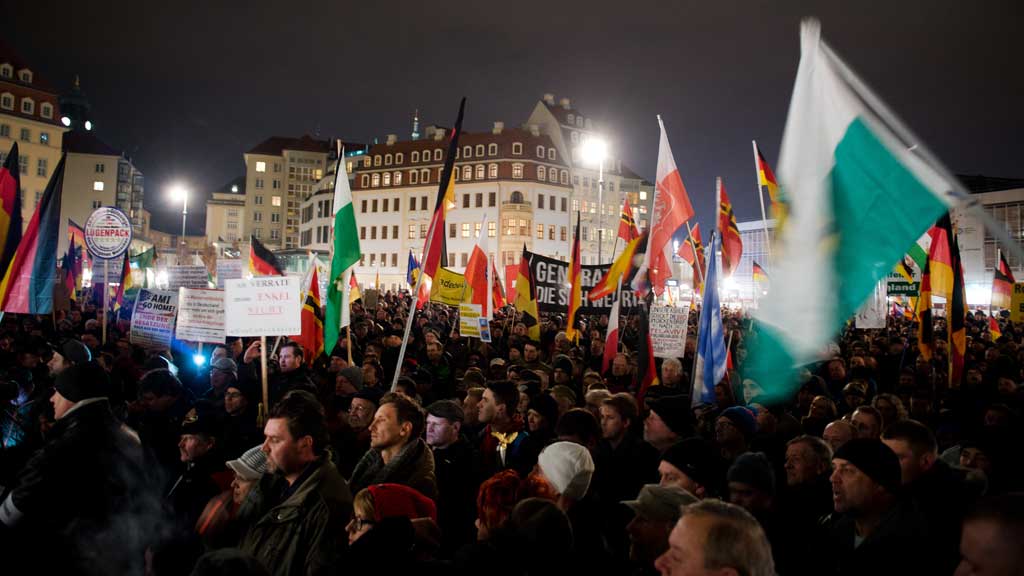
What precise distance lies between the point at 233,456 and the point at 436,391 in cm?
569

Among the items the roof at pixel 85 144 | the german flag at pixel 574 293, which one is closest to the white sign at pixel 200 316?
the german flag at pixel 574 293

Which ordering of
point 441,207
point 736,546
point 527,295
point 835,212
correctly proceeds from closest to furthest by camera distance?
1. point 736,546
2. point 835,212
3. point 441,207
4. point 527,295

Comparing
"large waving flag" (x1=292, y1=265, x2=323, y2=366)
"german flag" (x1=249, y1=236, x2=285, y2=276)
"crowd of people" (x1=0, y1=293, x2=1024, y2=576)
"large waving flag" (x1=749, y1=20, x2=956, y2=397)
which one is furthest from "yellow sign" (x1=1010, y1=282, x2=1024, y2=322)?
"german flag" (x1=249, y1=236, x2=285, y2=276)

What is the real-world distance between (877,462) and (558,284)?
11739 mm

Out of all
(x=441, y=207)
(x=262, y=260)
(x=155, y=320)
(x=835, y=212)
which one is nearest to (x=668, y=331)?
(x=441, y=207)

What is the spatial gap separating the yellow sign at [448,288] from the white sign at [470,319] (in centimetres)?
133

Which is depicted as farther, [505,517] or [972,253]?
[972,253]

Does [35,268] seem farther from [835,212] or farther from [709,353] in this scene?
[835,212]

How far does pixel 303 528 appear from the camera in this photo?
3.65 m

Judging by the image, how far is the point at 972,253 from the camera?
63906mm

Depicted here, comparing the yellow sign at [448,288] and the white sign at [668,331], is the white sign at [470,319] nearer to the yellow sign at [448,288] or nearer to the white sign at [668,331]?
the yellow sign at [448,288]

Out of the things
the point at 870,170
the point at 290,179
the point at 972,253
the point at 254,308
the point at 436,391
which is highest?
the point at 290,179

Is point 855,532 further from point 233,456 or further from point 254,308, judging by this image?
point 254,308

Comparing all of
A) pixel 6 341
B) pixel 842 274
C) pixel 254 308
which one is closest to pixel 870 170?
pixel 842 274
